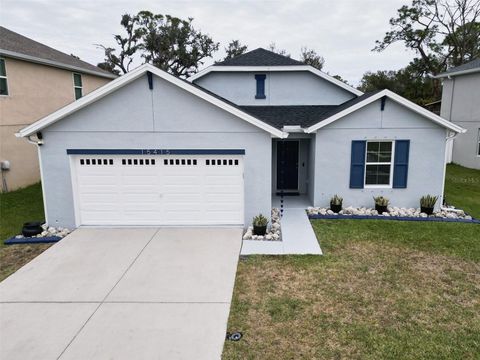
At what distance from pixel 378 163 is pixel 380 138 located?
856 millimetres

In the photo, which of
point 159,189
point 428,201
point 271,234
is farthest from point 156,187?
point 428,201

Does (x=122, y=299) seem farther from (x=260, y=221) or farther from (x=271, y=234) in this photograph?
(x=271, y=234)

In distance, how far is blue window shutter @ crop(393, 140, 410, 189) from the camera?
11.7m

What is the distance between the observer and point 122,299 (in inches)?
262

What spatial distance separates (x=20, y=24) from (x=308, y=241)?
23.5 metres

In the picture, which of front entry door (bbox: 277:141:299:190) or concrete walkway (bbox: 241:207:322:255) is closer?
concrete walkway (bbox: 241:207:322:255)

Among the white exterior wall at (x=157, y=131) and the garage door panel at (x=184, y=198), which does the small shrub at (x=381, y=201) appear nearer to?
the white exterior wall at (x=157, y=131)

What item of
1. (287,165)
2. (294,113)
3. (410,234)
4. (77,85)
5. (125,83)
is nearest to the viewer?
(125,83)

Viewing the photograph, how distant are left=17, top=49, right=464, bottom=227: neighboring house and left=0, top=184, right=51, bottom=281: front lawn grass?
4.47 feet

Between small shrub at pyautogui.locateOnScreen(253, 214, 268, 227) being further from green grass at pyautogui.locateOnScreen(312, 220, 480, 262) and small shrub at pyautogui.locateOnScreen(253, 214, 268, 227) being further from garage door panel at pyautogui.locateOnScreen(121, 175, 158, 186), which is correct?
garage door panel at pyautogui.locateOnScreen(121, 175, 158, 186)

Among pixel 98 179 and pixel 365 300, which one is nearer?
pixel 365 300

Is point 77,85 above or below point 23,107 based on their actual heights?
above

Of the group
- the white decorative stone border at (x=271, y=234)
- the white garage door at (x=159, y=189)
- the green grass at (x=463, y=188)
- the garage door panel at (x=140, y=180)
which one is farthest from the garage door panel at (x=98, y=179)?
the green grass at (x=463, y=188)

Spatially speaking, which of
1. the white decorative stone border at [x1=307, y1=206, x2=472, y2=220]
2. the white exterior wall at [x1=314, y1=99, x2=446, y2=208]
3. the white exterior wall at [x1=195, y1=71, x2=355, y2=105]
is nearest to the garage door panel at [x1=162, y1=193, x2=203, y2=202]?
the white decorative stone border at [x1=307, y1=206, x2=472, y2=220]
